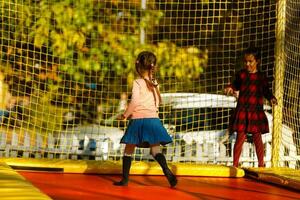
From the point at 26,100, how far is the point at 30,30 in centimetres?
102

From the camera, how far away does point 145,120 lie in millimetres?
4965

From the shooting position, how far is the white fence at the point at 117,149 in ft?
26.6

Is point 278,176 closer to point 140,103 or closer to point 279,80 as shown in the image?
point 140,103

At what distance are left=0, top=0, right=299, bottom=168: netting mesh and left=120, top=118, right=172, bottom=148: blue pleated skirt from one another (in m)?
3.13

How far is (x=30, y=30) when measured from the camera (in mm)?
9461

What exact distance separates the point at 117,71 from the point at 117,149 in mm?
2022

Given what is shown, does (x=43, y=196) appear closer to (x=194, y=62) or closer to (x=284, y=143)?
(x=284, y=143)

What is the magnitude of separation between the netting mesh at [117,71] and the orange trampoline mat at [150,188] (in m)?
2.48

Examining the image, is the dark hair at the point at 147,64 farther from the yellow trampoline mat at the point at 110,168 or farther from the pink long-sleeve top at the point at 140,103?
the yellow trampoline mat at the point at 110,168

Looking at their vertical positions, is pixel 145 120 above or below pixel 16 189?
above

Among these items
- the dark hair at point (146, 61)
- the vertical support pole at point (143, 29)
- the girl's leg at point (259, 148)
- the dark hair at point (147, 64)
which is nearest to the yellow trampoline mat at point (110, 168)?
the girl's leg at point (259, 148)

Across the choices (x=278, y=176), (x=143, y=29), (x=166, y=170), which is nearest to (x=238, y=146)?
(x=278, y=176)

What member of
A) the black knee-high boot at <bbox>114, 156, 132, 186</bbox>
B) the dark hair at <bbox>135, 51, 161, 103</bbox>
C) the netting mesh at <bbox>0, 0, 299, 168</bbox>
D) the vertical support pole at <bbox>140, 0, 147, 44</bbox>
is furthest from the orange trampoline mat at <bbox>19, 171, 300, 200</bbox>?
the vertical support pole at <bbox>140, 0, 147, 44</bbox>

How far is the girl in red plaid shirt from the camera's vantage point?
6.45m
